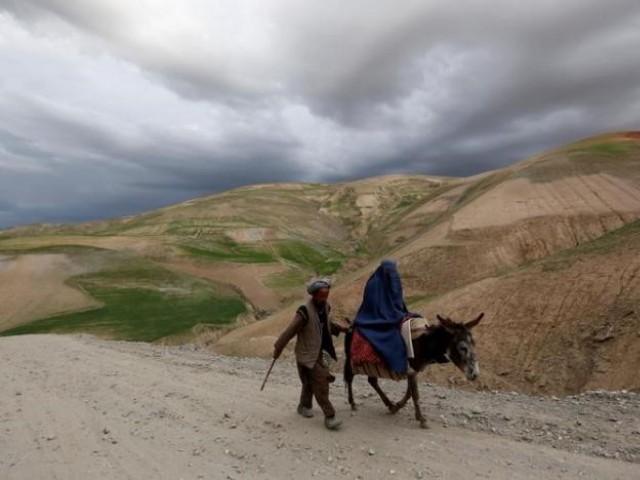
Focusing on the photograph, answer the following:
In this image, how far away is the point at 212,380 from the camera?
13.4 metres

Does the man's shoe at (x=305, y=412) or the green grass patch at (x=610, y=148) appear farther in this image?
the green grass patch at (x=610, y=148)

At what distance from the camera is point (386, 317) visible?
382 inches

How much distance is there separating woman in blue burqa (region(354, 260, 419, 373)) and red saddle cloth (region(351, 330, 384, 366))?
110 millimetres

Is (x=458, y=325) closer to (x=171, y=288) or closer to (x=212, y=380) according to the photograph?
(x=212, y=380)

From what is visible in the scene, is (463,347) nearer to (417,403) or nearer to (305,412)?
(417,403)

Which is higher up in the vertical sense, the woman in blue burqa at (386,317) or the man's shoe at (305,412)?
the woman in blue burqa at (386,317)

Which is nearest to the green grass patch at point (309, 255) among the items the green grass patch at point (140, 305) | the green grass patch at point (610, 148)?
the green grass patch at point (140, 305)

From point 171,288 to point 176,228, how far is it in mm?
70535

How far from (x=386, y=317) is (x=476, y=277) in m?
23.7

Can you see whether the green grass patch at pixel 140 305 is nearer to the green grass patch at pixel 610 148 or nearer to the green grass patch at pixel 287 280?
the green grass patch at pixel 287 280

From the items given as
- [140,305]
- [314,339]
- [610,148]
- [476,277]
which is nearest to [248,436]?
[314,339]

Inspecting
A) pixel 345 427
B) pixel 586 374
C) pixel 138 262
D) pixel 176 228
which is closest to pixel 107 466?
pixel 345 427

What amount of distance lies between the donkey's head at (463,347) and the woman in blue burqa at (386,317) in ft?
2.71

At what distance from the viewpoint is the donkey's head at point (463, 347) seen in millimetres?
8945
